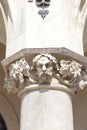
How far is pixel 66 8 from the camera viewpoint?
604 cm

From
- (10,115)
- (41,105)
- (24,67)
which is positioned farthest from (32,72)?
(10,115)

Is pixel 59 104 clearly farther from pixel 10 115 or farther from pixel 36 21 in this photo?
pixel 10 115

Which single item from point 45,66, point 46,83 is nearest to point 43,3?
point 45,66

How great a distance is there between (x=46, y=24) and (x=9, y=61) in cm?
70

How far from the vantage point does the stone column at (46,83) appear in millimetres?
5254

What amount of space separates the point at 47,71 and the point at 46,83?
0.53ft

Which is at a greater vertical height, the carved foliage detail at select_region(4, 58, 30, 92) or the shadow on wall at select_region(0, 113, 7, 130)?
the carved foliage detail at select_region(4, 58, 30, 92)

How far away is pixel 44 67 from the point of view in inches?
211

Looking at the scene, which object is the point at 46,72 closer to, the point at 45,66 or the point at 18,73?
the point at 45,66

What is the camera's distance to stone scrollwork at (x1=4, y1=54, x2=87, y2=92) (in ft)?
17.7

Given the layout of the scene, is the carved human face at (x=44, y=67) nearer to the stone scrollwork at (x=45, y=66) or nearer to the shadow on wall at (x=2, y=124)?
the stone scrollwork at (x=45, y=66)

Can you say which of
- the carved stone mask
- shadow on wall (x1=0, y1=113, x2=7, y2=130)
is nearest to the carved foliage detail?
the carved stone mask

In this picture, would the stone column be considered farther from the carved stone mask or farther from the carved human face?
the carved stone mask

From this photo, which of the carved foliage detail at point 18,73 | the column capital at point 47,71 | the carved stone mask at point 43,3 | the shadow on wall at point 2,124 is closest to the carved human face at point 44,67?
the column capital at point 47,71
